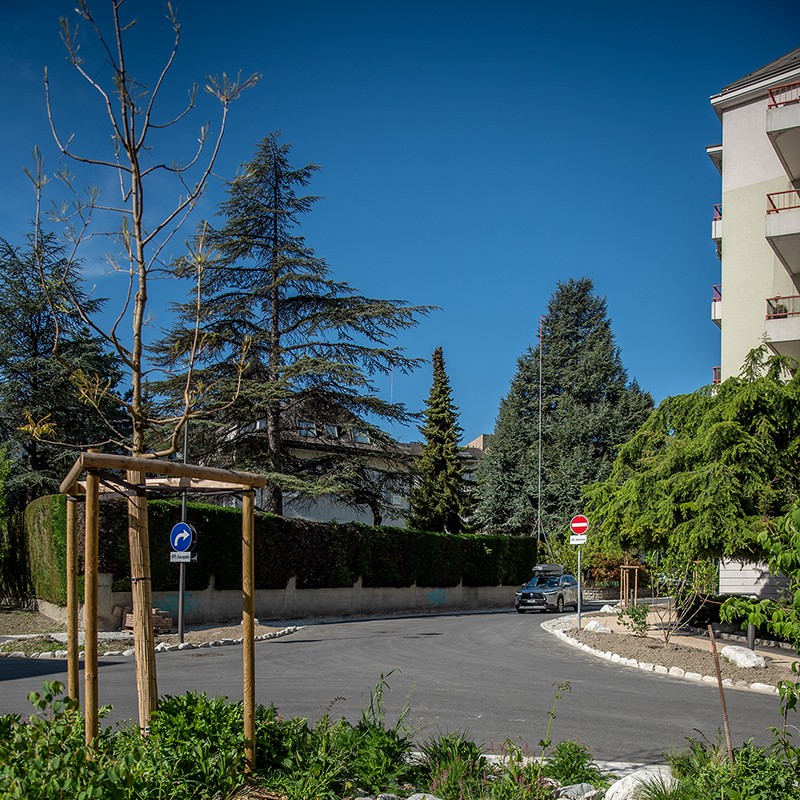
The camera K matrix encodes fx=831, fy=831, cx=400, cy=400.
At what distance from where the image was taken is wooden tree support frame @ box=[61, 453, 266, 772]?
5293 millimetres

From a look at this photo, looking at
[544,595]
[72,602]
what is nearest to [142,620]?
[72,602]

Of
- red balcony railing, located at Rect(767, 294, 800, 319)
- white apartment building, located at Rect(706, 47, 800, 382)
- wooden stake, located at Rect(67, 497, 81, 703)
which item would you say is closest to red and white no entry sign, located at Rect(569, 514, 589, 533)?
white apartment building, located at Rect(706, 47, 800, 382)

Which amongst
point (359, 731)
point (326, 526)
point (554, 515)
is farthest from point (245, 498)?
point (554, 515)

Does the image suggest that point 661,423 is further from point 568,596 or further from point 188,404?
point 188,404

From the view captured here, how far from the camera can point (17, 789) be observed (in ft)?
13.2

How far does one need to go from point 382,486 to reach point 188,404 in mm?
28131

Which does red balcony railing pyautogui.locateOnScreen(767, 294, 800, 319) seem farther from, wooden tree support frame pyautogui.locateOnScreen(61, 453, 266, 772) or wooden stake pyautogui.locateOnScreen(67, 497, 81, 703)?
wooden stake pyautogui.locateOnScreen(67, 497, 81, 703)

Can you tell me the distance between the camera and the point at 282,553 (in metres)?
29.8

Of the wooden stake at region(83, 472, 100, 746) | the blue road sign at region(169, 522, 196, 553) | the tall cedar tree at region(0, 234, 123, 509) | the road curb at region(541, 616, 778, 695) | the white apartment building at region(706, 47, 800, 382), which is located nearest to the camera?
the wooden stake at region(83, 472, 100, 746)

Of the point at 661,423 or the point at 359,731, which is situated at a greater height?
the point at 661,423

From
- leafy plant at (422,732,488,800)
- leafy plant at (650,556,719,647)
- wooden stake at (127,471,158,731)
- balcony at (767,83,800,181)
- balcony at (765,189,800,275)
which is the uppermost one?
balcony at (767,83,800,181)

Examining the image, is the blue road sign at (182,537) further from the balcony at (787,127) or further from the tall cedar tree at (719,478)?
the balcony at (787,127)

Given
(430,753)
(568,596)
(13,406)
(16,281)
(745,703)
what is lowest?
(568,596)

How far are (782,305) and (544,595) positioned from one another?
49.8 ft
